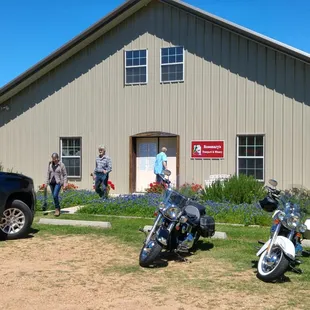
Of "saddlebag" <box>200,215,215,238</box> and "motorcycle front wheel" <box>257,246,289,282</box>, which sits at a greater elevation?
"saddlebag" <box>200,215,215,238</box>

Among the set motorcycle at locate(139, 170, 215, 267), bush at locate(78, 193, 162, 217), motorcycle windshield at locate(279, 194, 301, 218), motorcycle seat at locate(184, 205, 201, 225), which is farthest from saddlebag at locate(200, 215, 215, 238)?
bush at locate(78, 193, 162, 217)

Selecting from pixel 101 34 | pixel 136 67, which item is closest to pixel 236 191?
pixel 136 67

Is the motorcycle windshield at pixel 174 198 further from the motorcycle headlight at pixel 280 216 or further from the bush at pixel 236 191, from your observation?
the bush at pixel 236 191

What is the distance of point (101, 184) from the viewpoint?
554 inches

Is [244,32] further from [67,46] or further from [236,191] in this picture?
[67,46]

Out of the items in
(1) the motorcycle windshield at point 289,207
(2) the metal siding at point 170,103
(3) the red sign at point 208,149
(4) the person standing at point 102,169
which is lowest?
(1) the motorcycle windshield at point 289,207

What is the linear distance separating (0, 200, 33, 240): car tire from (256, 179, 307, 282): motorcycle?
4813mm

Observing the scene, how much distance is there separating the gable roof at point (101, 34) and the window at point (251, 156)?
119 inches

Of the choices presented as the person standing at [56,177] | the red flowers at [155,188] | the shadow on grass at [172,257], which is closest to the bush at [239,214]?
the shadow on grass at [172,257]

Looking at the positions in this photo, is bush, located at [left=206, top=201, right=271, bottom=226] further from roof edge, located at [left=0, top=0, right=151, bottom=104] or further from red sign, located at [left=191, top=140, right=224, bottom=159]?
roof edge, located at [left=0, top=0, right=151, bottom=104]

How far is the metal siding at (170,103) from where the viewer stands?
15352 millimetres

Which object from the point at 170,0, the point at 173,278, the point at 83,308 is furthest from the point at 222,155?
the point at 83,308

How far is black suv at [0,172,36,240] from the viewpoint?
9125 millimetres

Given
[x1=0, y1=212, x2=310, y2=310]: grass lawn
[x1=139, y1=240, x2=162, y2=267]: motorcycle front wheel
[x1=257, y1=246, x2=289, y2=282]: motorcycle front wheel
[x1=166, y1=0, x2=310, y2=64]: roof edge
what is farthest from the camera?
[x1=166, y1=0, x2=310, y2=64]: roof edge
